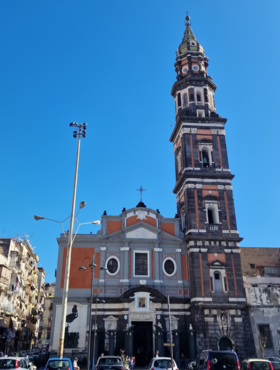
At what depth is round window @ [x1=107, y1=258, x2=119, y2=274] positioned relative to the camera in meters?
33.0

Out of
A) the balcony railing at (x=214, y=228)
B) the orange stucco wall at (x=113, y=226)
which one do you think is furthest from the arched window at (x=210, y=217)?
the orange stucco wall at (x=113, y=226)

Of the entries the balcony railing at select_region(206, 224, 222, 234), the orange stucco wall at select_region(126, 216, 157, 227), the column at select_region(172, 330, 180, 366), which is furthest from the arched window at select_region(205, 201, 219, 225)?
the column at select_region(172, 330, 180, 366)

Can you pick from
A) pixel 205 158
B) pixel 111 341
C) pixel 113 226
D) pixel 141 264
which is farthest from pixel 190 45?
pixel 111 341

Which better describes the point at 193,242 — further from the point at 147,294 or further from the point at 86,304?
the point at 86,304

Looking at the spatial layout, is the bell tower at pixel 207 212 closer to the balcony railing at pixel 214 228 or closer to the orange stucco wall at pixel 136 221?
the balcony railing at pixel 214 228

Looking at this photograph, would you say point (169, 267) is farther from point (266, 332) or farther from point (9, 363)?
point (9, 363)

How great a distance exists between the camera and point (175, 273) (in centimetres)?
3344

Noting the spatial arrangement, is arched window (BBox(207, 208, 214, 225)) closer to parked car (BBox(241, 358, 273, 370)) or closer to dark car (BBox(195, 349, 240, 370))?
dark car (BBox(195, 349, 240, 370))

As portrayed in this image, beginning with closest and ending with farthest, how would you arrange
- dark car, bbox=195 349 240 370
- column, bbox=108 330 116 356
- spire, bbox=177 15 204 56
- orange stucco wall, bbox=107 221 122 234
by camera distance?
dark car, bbox=195 349 240 370 → column, bbox=108 330 116 356 → orange stucco wall, bbox=107 221 122 234 → spire, bbox=177 15 204 56

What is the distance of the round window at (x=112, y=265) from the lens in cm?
3303

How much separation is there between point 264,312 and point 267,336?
77.9 inches

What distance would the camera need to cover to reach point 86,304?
1237 inches

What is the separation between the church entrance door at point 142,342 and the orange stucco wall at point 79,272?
562cm

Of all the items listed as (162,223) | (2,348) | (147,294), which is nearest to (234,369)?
(147,294)
